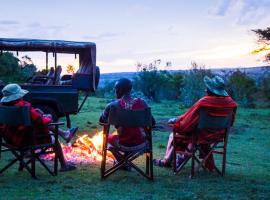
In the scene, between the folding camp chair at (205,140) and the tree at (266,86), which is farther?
the tree at (266,86)

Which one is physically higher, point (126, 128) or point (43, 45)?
point (43, 45)

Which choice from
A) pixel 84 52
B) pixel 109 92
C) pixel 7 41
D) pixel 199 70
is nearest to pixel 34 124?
pixel 7 41

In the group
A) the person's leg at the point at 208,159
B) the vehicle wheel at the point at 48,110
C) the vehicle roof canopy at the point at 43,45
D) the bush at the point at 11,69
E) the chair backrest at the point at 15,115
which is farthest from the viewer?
the bush at the point at 11,69

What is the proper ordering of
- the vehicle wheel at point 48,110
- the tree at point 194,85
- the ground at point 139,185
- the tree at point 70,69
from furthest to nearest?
the tree at point 194,85, the tree at point 70,69, the vehicle wheel at point 48,110, the ground at point 139,185

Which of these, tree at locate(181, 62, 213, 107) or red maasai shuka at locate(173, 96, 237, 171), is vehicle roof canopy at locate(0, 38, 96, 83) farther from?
tree at locate(181, 62, 213, 107)

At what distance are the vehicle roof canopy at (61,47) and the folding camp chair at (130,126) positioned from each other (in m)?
6.13

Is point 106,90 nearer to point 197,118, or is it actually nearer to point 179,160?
point 179,160

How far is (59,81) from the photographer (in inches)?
485

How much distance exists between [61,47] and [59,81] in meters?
0.84

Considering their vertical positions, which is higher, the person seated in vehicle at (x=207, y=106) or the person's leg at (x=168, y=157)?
the person seated in vehicle at (x=207, y=106)

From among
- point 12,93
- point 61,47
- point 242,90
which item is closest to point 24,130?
point 12,93

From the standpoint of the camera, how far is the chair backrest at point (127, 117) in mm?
6375

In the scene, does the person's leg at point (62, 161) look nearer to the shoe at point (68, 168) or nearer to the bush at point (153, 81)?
the shoe at point (68, 168)

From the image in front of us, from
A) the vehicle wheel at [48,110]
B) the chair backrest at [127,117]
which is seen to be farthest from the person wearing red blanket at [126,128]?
the vehicle wheel at [48,110]
